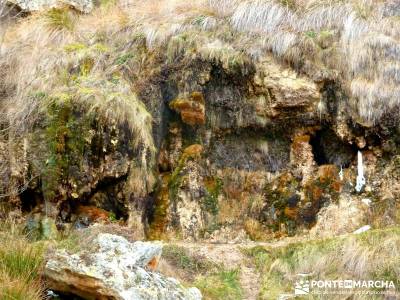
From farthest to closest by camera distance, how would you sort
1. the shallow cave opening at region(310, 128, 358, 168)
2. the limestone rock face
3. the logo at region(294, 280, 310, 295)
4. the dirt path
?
the limestone rock face → the shallow cave opening at region(310, 128, 358, 168) → the dirt path → the logo at region(294, 280, 310, 295)

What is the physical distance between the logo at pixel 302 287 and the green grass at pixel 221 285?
2.01 feet

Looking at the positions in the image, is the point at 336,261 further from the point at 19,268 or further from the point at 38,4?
the point at 38,4

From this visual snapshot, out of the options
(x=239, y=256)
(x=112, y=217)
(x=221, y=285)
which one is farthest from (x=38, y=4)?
(x=221, y=285)

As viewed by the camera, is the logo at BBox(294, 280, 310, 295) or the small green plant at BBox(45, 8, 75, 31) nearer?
the logo at BBox(294, 280, 310, 295)

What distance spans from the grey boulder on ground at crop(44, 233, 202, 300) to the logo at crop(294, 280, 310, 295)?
1291 millimetres

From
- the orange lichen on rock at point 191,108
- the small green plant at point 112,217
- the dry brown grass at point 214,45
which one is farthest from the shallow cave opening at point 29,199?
the orange lichen on rock at point 191,108

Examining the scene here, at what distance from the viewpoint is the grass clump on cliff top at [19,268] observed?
5.02 metres

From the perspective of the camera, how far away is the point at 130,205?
7910 millimetres

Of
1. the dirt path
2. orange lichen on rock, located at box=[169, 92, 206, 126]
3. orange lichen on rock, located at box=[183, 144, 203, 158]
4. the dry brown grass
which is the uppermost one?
the dry brown grass

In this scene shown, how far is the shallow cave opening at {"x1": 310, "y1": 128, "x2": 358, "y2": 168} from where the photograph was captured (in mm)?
8586

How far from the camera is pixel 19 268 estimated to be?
5.41m

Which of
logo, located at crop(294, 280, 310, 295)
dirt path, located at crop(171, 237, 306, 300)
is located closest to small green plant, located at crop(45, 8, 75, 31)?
dirt path, located at crop(171, 237, 306, 300)

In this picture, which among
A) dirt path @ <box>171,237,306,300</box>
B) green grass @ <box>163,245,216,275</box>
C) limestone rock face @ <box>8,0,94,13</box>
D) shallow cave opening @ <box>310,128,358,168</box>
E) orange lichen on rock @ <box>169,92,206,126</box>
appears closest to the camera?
dirt path @ <box>171,237,306,300</box>

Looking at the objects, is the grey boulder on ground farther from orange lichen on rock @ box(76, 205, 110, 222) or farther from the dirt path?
orange lichen on rock @ box(76, 205, 110, 222)
